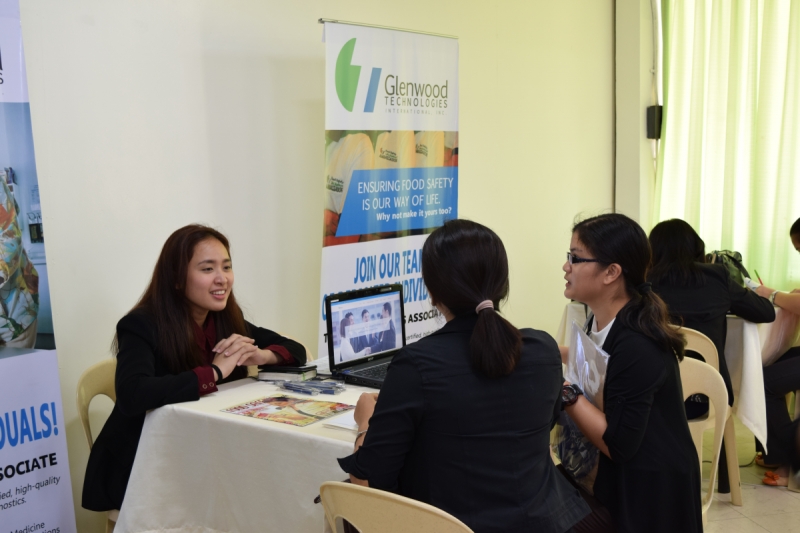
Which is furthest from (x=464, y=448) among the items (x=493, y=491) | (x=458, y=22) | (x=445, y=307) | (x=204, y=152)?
(x=458, y=22)

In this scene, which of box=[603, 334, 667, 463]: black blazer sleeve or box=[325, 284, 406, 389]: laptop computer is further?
box=[325, 284, 406, 389]: laptop computer

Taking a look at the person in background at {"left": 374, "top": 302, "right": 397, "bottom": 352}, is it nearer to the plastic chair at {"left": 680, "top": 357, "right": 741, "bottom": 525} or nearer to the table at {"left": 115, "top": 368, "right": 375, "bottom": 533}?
the table at {"left": 115, "top": 368, "right": 375, "bottom": 533}

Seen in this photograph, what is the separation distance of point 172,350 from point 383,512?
114 centimetres

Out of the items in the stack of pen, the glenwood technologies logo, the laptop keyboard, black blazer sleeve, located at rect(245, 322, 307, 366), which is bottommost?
the stack of pen

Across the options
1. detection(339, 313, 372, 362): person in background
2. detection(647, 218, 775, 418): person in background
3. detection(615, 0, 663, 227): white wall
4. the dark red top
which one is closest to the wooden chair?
detection(647, 218, 775, 418): person in background

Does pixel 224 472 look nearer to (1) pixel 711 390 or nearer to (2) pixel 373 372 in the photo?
(2) pixel 373 372

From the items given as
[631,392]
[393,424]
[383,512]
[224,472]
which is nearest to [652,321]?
Answer: [631,392]

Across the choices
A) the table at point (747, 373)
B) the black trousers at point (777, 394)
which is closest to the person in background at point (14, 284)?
the table at point (747, 373)

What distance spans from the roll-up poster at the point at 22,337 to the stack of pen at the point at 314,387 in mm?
811

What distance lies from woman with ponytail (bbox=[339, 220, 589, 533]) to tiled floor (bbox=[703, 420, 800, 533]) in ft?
6.42

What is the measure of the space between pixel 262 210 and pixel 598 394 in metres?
2.08

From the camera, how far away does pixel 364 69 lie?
339cm

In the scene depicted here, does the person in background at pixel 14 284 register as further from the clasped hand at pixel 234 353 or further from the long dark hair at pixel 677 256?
the long dark hair at pixel 677 256

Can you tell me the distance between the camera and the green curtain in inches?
177
